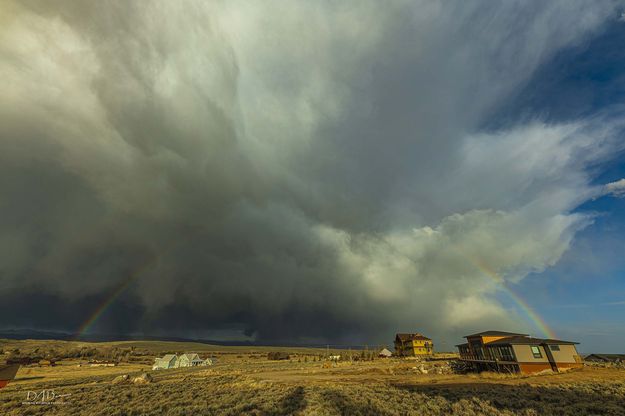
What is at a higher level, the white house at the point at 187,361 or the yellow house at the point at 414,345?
the yellow house at the point at 414,345

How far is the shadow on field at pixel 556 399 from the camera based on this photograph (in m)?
A: 20.8

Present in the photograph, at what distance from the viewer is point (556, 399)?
81.9 ft

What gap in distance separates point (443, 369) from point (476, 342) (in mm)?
10351

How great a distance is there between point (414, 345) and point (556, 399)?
9214 cm

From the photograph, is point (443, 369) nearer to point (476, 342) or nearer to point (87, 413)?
point (476, 342)

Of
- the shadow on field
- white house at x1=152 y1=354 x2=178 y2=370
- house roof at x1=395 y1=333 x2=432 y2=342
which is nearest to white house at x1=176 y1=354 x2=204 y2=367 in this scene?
white house at x1=152 y1=354 x2=178 y2=370

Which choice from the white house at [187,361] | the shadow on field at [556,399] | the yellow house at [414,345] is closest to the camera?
the shadow on field at [556,399]

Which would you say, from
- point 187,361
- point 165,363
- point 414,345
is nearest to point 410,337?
point 414,345

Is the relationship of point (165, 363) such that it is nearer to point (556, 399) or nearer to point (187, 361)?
point (187, 361)

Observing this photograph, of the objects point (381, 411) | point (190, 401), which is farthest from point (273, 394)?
point (381, 411)

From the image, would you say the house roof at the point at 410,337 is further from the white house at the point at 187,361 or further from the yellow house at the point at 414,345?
the white house at the point at 187,361

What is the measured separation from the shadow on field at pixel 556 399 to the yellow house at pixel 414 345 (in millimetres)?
84126

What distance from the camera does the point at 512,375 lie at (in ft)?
144

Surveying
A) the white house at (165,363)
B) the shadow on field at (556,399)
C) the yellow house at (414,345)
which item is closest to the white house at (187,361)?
the white house at (165,363)
